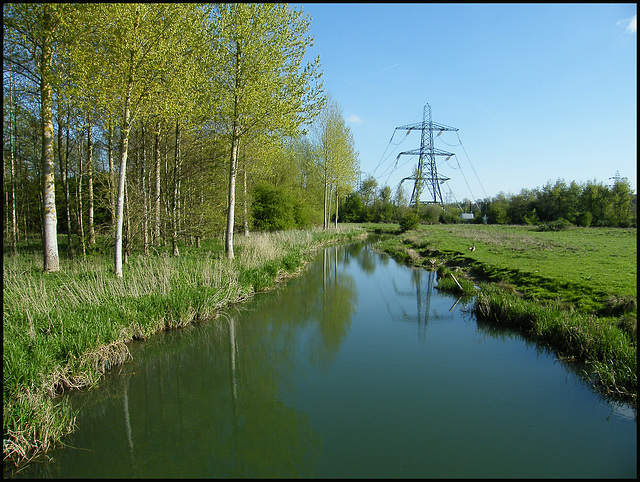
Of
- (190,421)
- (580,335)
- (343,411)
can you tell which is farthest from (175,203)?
(580,335)

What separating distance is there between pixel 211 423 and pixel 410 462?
2429mm

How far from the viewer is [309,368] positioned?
688 centimetres

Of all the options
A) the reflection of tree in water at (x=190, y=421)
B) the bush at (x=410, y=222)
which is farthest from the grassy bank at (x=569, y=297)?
the bush at (x=410, y=222)

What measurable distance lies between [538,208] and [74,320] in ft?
141

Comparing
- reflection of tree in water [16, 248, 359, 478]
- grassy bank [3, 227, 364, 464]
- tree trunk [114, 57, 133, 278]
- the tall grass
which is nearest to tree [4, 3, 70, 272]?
grassy bank [3, 227, 364, 464]

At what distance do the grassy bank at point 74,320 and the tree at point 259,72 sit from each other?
145 inches

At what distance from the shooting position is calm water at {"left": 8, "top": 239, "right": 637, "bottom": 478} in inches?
167

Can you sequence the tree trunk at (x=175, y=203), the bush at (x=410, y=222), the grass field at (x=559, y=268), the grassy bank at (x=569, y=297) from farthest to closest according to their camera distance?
1. the bush at (x=410, y=222)
2. the tree trunk at (x=175, y=203)
3. the grass field at (x=559, y=268)
4. the grassy bank at (x=569, y=297)

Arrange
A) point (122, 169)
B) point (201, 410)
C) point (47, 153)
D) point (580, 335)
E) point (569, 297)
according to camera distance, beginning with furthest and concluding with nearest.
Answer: point (569, 297), point (47, 153), point (122, 169), point (580, 335), point (201, 410)

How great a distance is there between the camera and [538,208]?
40.2 meters

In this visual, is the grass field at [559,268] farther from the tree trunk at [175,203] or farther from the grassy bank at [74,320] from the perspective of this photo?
the tree trunk at [175,203]

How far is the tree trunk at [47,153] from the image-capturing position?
8.45 metres

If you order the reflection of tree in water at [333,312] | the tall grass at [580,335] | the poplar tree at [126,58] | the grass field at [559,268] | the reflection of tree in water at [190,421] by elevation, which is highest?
the poplar tree at [126,58]

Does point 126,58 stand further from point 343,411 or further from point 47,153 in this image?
point 343,411
